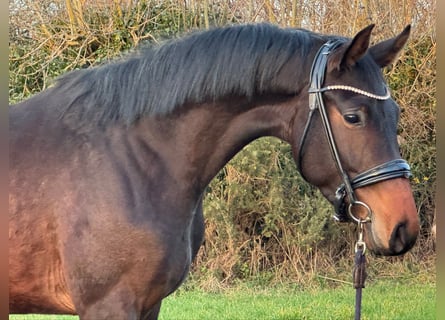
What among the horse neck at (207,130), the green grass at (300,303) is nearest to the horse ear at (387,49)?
the horse neck at (207,130)

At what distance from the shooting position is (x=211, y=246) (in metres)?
8.02

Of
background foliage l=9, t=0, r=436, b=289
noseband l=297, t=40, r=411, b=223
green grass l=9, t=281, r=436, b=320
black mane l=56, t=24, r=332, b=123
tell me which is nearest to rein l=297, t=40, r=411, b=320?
noseband l=297, t=40, r=411, b=223

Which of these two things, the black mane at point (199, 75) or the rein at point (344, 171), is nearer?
the rein at point (344, 171)

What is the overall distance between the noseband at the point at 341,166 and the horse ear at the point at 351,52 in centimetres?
5

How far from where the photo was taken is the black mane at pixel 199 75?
2.69 metres

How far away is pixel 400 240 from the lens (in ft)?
7.93

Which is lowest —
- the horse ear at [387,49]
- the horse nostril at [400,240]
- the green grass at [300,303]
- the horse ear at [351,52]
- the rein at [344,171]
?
the green grass at [300,303]

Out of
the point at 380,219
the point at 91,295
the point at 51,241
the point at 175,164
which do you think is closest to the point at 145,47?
the point at 175,164

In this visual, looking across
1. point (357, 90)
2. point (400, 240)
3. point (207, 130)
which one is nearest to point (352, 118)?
point (357, 90)

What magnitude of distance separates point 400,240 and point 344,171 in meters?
0.38

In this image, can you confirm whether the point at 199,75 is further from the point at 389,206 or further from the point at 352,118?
the point at 389,206

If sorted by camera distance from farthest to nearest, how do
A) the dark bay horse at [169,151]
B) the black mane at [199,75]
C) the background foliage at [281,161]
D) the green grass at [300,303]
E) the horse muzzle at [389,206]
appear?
1. the background foliage at [281,161]
2. the green grass at [300,303]
3. the black mane at [199,75]
4. the dark bay horse at [169,151]
5. the horse muzzle at [389,206]

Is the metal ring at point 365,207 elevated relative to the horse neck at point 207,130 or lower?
lower

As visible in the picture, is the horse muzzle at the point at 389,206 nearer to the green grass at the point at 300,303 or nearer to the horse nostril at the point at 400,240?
the horse nostril at the point at 400,240
